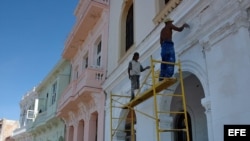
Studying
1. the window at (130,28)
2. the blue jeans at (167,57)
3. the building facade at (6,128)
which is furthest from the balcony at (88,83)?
the building facade at (6,128)

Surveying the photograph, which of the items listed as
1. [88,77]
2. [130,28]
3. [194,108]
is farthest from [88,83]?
[194,108]

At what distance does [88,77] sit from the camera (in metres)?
11.2

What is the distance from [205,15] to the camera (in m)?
5.84

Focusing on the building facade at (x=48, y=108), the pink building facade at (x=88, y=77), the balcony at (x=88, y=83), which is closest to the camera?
the balcony at (x=88, y=83)

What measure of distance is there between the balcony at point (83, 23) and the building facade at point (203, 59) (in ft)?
11.1

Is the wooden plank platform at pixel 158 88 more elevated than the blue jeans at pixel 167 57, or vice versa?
the blue jeans at pixel 167 57

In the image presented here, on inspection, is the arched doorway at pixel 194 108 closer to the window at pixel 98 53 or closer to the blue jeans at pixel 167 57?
the blue jeans at pixel 167 57

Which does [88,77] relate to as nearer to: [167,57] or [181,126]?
[181,126]

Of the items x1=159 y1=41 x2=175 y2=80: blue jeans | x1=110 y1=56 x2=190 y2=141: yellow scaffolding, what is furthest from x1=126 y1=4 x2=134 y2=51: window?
x1=159 y1=41 x2=175 y2=80: blue jeans

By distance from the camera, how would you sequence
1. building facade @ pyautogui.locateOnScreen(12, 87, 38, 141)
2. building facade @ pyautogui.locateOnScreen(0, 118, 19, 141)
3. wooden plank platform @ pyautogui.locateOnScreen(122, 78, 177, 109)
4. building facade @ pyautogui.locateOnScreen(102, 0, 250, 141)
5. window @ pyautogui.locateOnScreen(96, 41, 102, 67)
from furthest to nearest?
1. building facade @ pyautogui.locateOnScreen(0, 118, 19, 141)
2. building facade @ pyautogui.locateOnScreen(12, 87, 38, 141)
3. window @ pyautogui.locateOnScreen(96, 41, 102, 67)
4. wooden plank platform @ pyautogui.locateOnScreen(122, 78, 177, 109)
5. building facade @ pyautogui.locateOnScreen(102, 0, 250, 141)

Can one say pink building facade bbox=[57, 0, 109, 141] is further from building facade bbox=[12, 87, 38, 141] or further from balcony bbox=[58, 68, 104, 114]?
building facade bbox=[12, 87, 38, 141]

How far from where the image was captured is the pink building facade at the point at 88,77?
37.1 ft

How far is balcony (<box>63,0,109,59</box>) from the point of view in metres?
12.5

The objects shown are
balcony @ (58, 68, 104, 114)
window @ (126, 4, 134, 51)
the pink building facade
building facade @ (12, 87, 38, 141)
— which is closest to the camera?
window @ (126, 4, 134, 51)
